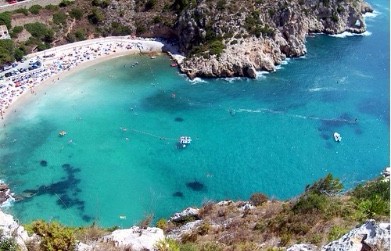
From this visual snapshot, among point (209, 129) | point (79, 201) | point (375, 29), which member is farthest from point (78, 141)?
point (375, 29)

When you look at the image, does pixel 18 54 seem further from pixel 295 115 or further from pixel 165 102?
pixel 295 115

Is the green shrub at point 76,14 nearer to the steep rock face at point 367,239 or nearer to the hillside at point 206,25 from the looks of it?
the hillside at point 206,25

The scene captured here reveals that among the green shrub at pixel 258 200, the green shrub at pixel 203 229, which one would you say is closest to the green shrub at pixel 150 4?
the green shrub at pixel 258 200

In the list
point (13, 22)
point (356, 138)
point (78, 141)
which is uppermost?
point (13, 22)

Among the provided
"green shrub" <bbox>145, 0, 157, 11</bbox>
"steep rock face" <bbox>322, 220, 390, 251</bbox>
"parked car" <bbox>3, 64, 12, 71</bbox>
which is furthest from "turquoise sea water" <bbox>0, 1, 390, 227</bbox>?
"steep rock face" <bbox>322, 220, 390, 251</bbox>

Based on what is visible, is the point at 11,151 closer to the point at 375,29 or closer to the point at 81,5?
the point at 81,5

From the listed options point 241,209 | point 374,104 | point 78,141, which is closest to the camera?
point 241,209

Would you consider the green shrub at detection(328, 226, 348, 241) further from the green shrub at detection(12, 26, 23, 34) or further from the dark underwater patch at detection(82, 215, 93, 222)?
the green shrub at detection(12, 26, 23, 34)

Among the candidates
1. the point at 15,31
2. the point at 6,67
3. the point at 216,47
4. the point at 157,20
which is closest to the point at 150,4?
the point at 157,20
